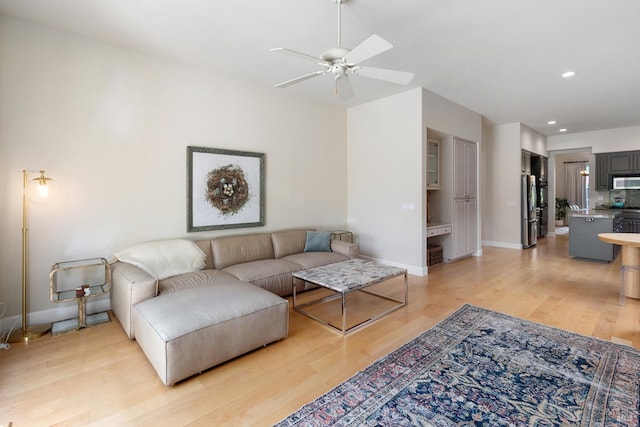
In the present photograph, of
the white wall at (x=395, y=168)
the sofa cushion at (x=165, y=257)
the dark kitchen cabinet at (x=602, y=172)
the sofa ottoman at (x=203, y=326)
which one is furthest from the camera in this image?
the dark kitchen cabinet at (x=602, y=172)

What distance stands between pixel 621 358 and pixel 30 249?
5.25 m

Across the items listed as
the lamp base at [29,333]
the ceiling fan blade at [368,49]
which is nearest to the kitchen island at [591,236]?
the ceiling fan blade at [368,49]

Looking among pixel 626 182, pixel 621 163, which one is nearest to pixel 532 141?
pixel 621 163

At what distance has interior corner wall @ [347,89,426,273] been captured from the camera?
481 cm

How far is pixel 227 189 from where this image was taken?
13.8ft

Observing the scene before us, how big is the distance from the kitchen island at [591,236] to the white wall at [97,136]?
609 cm

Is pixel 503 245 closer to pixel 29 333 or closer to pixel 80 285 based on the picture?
pixel 80 285

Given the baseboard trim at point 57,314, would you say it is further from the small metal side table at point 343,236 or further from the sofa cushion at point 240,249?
the small metal side table at point 343,236

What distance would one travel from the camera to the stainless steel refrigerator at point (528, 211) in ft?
22.9

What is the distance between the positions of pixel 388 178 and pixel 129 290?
4.01 meters

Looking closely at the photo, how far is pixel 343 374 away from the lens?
2225 mm

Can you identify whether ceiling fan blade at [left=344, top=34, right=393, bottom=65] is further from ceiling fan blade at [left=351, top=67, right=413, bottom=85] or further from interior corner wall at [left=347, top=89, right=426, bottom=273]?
interior corner wall at [left=347, top=89, right=426, bottom=273]

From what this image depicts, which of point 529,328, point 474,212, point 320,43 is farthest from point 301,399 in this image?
point 474,212

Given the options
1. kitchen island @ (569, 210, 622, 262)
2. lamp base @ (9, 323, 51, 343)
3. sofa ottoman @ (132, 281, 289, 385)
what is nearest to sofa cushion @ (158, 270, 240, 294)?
sofa ottoman @ (132, 281, 289, 385)
